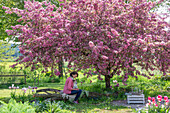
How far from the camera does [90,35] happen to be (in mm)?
9828

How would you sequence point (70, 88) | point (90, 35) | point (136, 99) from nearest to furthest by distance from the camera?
point (70, 88) < point (136, 99) < point (90, 35)

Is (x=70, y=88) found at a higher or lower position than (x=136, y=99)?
higher

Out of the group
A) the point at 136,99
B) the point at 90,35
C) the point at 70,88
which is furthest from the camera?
the point at 90,35

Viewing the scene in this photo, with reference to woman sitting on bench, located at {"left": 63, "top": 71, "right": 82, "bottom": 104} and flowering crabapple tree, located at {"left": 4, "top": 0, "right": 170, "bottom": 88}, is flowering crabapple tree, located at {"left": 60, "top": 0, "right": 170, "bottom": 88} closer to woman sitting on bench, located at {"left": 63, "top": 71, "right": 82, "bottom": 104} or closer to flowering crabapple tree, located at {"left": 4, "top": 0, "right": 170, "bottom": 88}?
flowering crabapple tree, located at {"left": 4, "top": 0, "right": 170, "bottom": 88}

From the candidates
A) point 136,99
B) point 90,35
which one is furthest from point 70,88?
A: point 136,99

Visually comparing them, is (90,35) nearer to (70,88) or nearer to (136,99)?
(70,88)

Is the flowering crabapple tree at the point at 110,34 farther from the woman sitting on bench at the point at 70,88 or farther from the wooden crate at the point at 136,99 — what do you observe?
the wooden crate at the point at 136,99

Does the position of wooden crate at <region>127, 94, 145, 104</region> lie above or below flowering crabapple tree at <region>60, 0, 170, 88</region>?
below

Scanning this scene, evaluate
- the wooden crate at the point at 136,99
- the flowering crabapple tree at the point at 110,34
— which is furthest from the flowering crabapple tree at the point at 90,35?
the wooden crate at the point at 136,99

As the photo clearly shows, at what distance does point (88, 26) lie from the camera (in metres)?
9.49

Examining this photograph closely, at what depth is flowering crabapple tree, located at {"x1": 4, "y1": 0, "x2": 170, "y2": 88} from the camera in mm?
9352

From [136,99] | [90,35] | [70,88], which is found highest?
[90,35]

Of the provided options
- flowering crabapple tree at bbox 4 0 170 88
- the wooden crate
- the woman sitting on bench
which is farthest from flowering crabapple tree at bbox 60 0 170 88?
the wooden crate

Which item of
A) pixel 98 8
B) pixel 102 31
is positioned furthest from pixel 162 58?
pixel 98 8
